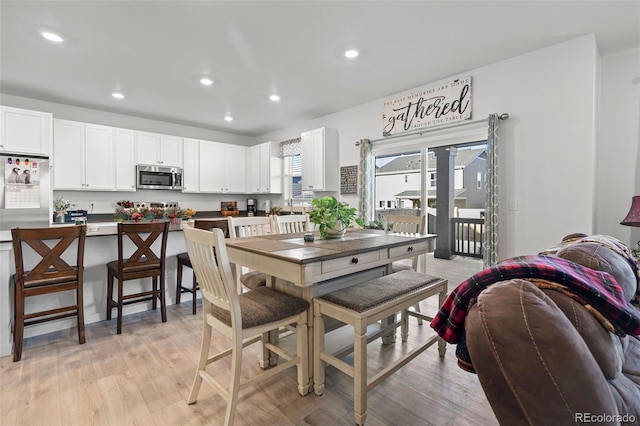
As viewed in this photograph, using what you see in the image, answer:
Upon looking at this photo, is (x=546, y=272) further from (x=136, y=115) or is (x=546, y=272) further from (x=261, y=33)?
(x=136, y=115)

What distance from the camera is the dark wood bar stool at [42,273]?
2.15m

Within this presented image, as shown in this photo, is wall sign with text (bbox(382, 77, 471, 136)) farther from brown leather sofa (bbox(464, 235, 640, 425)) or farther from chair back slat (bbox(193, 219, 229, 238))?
brown leather sofa (bbox(464, 235, 640, 425))

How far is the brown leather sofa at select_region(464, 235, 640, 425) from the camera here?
71 cm

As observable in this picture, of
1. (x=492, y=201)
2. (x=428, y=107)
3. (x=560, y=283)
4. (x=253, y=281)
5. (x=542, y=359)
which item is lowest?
(x=253, y=281)

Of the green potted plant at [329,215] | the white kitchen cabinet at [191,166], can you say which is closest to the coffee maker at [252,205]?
the white kitchen cabinet at [191,166]

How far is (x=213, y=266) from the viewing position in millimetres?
1520

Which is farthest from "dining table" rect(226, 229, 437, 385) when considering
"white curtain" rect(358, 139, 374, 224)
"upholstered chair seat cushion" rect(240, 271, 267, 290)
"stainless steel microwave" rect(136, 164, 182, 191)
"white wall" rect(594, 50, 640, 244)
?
"stainless steel microwave" rect(136, 164, 182, 191)

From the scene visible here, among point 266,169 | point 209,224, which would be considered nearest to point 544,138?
point 209,224

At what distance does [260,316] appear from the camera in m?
1.61

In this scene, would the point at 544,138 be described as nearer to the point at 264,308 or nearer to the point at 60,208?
the point at 264,308

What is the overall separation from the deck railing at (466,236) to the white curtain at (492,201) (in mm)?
2578

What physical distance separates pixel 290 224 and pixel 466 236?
4.05 m

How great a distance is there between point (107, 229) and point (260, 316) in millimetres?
2010

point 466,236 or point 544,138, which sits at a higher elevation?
point 544,138
